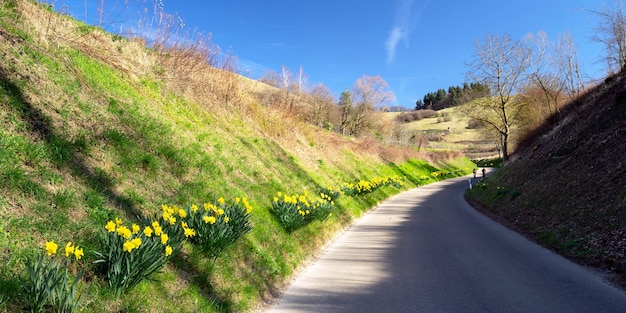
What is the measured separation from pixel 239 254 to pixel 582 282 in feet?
18.7

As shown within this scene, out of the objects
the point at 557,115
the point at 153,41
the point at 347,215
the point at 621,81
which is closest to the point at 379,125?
the point at 557,115

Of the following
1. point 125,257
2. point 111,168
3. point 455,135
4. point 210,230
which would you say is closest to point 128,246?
point 125,257

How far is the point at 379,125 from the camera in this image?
52.3m

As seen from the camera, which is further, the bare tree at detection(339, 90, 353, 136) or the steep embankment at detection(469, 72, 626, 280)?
the bare tree at detection(339, 90, 353, 136)

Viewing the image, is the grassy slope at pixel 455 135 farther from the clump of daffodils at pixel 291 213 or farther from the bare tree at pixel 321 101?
the clump of daffodils at pixel 291 213

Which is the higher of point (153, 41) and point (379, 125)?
point (379, 125)

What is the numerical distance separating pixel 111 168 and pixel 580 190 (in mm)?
11790

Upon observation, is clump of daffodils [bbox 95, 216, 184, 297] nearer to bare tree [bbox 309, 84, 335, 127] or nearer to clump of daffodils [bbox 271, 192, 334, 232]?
clump of daffodils [bbox 271, 192, 334, 232]

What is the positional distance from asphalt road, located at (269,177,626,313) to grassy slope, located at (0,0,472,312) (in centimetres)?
77

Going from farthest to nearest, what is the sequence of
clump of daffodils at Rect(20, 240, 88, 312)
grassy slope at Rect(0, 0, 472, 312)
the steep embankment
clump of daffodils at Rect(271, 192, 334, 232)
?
1. clump of daffodils at Rect(271, 192, 334, 232)
2. the steep embankment
3. grassy slope at Rect(0, 0, 472, 312)
4. clump of daffodils at Rect(20, 240, 88, 312)

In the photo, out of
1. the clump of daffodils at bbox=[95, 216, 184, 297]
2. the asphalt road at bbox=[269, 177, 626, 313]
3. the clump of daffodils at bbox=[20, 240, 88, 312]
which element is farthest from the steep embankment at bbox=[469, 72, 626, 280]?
the clump of daffodils at bbox=[20, 240, 88, 312]

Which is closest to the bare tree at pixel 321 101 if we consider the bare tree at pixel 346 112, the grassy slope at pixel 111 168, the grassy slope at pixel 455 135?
the bare tree at pixel 346 112

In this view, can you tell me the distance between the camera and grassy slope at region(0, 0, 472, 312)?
140 inches

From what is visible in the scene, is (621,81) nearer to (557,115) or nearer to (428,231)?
(557,115)
